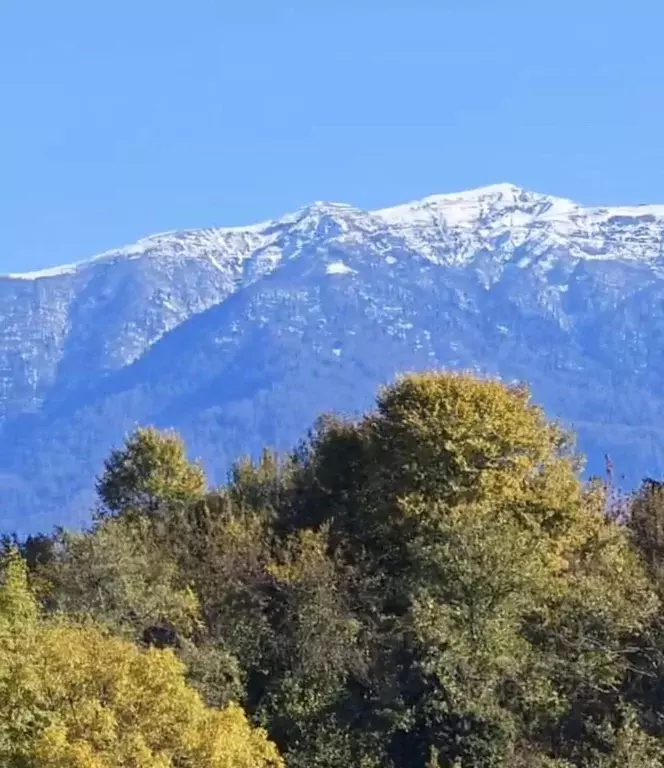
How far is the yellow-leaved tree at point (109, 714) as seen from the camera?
27.7m

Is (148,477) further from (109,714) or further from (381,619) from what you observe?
(109,714)

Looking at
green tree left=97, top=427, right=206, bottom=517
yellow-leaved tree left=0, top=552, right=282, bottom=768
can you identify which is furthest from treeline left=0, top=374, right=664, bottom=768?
green tree left=97, top=427, right=206, bottom=517

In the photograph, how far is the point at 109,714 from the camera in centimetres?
2791

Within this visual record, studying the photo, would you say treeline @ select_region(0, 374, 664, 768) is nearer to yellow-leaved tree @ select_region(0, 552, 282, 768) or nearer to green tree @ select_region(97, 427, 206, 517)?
yellow-leaved tree @ select_region(0, 552, 282, 768)

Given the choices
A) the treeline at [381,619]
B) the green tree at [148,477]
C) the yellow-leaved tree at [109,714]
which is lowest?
the yellow-leaved tree at [109,714]

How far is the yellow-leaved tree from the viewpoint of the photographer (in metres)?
27.7

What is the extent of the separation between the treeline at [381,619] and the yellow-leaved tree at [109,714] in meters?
0.05

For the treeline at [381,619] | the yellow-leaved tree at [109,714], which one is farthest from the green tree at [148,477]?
the yellow-leaved tree at [109,714]

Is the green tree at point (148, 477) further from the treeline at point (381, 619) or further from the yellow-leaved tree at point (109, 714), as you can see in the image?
the yellow-leaved tree at point (109, 714)

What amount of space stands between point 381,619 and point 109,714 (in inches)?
501

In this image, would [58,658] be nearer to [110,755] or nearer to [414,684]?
[110,755]

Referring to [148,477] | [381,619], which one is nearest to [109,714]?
[381,619]

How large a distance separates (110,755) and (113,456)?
1409 inches

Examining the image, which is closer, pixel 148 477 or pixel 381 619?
pixel 381 619
